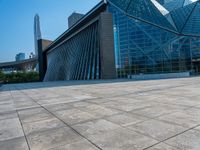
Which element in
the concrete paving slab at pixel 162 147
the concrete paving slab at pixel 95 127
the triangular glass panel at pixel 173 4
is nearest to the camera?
the concrete paving slab at pixel 162 147

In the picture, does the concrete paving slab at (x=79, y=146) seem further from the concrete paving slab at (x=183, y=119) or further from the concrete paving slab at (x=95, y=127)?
the concrete paving slab at (x=183, y=119)

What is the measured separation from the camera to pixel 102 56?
37.7m

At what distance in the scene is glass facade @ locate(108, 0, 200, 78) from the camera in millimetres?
35562

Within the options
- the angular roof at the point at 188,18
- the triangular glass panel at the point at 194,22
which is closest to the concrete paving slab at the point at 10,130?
the angular roof at the point at 188,18

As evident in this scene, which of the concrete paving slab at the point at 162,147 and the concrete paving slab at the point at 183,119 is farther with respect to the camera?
the concrete paving slab at the point at 183,119

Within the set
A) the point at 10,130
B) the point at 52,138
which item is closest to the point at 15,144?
the point at 52,138

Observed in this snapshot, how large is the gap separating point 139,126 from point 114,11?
38337 mm

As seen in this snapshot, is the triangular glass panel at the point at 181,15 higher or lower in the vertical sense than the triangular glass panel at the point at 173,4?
lower

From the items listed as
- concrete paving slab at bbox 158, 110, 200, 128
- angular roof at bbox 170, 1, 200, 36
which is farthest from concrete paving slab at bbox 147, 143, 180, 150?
angular roof at bbox 170, 1, 200, 36

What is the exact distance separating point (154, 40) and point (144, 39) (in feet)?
6.30

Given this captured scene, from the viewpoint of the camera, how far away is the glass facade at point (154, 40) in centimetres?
3556

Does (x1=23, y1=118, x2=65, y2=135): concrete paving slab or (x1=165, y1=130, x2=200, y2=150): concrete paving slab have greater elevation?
(x1=165, y1=130, x2=200, y2=150): concrete paving slab

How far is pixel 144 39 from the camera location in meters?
36.8

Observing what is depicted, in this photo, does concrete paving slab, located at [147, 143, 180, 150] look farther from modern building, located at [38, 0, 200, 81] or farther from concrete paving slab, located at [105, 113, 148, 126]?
modern building, located at [38, 0, 200, 81]
